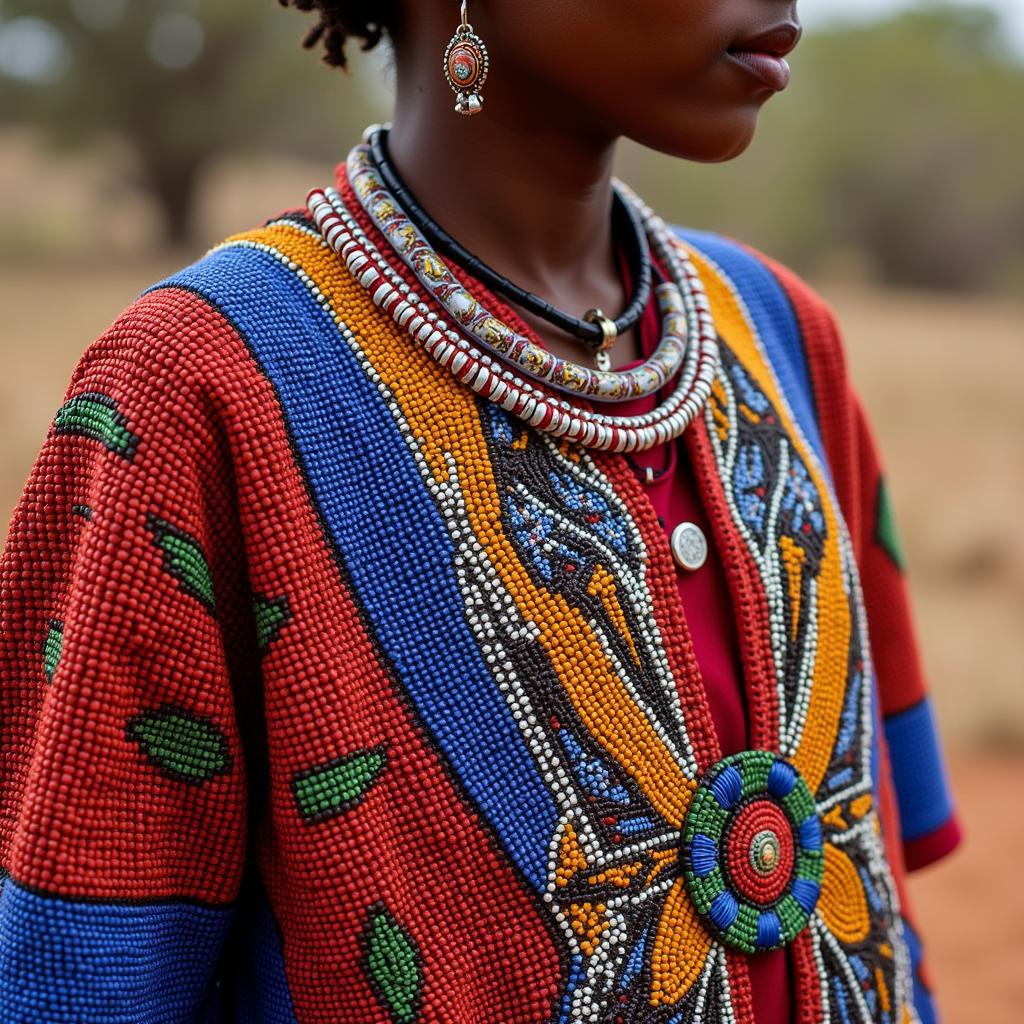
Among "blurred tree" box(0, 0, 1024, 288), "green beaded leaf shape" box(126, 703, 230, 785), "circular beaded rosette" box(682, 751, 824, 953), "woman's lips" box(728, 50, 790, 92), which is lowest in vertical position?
"circular beaded rosette" box(682, 751, 824, 953)

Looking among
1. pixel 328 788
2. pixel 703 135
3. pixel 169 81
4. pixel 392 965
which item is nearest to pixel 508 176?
pixel 703 135

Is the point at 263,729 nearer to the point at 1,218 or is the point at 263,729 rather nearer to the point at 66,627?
the point at 66,627

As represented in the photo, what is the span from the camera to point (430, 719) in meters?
1.17

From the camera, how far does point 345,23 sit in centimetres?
145

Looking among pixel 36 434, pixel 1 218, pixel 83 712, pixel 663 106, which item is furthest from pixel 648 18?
pixel 1 218

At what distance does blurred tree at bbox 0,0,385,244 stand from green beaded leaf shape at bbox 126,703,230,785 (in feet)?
31.6

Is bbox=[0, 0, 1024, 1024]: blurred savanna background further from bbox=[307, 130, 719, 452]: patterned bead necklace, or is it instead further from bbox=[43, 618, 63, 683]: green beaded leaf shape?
bbox=[43, 618, 63, 683]: green beaded leaf shape

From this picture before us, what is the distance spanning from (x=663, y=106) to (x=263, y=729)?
707 mm

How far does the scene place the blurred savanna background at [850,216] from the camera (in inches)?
219

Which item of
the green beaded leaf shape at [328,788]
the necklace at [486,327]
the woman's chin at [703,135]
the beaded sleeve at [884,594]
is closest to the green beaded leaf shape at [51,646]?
the green beaded leaf shape at [328,788]

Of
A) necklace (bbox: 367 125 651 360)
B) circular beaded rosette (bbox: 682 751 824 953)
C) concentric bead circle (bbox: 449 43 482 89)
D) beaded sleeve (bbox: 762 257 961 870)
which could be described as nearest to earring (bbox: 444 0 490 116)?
concentric bead circle (bbox: 449 43 482 89)

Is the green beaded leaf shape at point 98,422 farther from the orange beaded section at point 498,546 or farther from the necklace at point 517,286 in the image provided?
the necklace at point 517,286

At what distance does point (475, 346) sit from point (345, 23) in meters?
0.46

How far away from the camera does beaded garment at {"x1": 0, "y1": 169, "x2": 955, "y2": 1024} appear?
1.09 metres
